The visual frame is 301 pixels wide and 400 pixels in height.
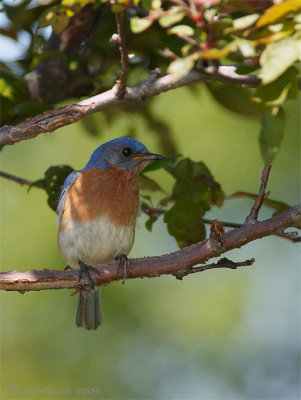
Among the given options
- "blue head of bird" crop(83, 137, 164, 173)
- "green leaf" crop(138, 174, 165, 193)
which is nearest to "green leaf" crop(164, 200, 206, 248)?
"green leaf" crop(138, 174, 165, 193)

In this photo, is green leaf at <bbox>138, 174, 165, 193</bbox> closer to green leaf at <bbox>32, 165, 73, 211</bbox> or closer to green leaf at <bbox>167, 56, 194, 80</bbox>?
green leaf at <bbox>32, 165, 73, 211</bbox>

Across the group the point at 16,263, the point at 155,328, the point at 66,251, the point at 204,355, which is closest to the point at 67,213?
the point at 66,251

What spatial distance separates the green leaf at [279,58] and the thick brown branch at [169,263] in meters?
1.25

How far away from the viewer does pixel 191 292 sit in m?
7.29

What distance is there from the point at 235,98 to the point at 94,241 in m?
1.66

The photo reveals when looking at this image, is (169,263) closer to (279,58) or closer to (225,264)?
(225,264)

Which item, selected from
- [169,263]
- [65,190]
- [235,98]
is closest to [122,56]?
[169,263]

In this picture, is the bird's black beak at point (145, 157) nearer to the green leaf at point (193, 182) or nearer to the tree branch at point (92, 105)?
the green leaf at point (193, 182)

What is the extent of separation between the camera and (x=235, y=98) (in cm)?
456

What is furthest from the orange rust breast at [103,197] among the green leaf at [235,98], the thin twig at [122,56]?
the thin twig at [122,56]

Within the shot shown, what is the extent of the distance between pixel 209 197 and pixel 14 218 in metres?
3.14

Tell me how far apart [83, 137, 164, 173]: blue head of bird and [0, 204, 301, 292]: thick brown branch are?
1.82m

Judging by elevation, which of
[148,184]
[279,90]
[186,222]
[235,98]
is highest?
[235,98]

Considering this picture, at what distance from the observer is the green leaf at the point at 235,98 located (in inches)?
177
